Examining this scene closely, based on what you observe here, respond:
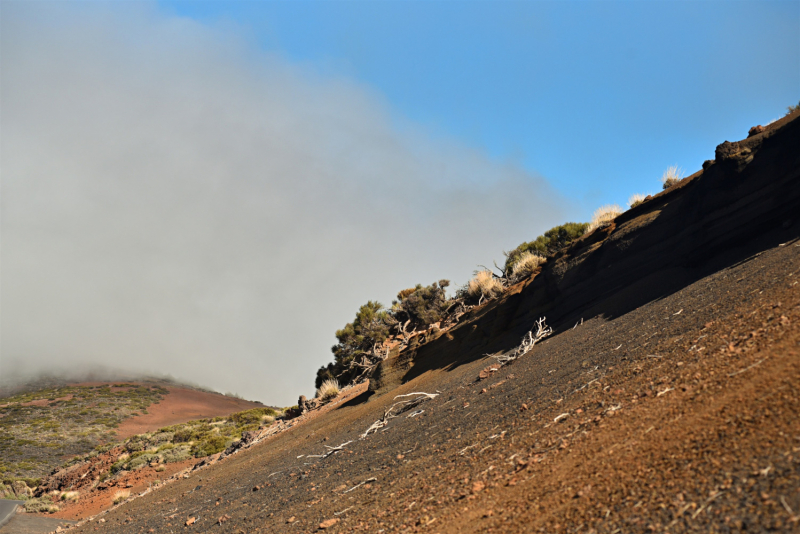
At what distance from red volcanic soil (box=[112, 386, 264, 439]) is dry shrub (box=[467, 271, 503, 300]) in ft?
153

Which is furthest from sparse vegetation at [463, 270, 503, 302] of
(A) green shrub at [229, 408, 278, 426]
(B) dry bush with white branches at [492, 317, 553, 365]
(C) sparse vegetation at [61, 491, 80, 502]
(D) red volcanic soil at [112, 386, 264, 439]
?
(D) red volcanic soil at [112, 386, 264, 439]

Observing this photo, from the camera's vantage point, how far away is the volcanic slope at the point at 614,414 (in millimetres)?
3680

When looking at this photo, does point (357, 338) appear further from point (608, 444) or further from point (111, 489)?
point (608, 444)

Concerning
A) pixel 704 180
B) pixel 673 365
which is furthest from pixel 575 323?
pixel 673 365

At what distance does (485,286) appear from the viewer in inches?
806

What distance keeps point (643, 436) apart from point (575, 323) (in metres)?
8.13

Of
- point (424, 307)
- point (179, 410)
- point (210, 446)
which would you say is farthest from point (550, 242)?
point (179, 410)

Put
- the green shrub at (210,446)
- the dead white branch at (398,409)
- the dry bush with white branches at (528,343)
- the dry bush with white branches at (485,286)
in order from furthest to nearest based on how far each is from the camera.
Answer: the green shrub at (210,446), the dry bush with white branches at (485,286), the dry bush with white branches at (528,343), the dead white branch at (398,409)

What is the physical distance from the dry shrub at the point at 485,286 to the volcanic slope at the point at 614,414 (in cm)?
420

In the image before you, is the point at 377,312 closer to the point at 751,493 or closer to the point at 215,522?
the point at 215,522

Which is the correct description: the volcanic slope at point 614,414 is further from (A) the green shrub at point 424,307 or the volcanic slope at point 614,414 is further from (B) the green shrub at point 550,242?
(A) the green shrub at point 424,307

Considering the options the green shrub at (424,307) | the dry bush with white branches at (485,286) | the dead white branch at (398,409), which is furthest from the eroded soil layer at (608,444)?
the green shrub at (424,307)

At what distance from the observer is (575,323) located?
12.3 m

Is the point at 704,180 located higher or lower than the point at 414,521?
higher
